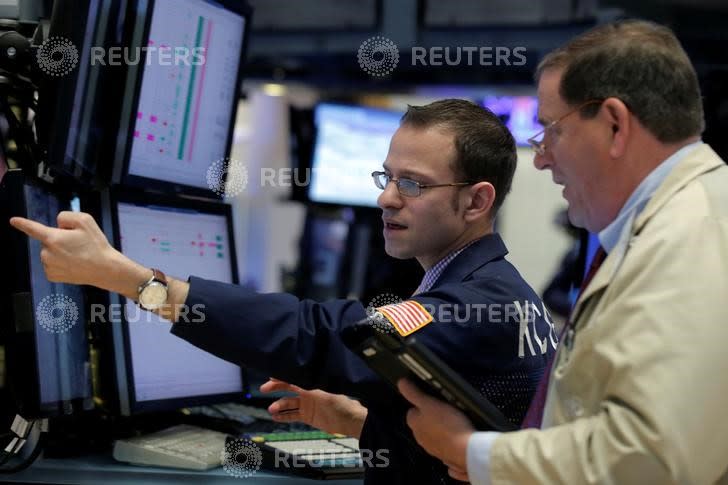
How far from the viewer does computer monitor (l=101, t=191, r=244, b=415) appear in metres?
1.92

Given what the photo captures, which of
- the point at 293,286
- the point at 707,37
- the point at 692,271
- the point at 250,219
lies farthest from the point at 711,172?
the point at 250,219

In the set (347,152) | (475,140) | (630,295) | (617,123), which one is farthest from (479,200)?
(347,152)

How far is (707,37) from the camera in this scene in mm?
4223

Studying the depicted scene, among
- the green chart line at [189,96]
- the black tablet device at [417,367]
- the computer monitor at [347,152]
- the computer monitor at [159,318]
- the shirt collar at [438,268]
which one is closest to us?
the black tablet device at [417,367]

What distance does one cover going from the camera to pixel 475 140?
5.96 feet

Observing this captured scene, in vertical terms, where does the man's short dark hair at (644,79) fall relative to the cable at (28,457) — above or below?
above

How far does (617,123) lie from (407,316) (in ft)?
1.50

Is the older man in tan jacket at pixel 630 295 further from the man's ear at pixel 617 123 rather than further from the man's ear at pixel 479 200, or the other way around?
the man's ear at pixel 479 200

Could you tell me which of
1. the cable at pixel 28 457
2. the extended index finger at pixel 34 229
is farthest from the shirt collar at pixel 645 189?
the cable at pixel 28 457

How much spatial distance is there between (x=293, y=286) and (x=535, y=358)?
3467mm

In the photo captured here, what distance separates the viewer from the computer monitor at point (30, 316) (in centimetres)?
162

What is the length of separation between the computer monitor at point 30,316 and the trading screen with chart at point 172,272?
0.21 metres

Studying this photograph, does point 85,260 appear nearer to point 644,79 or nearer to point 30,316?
point 30,316

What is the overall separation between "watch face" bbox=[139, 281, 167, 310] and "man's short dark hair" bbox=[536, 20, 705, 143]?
0.67 metres
